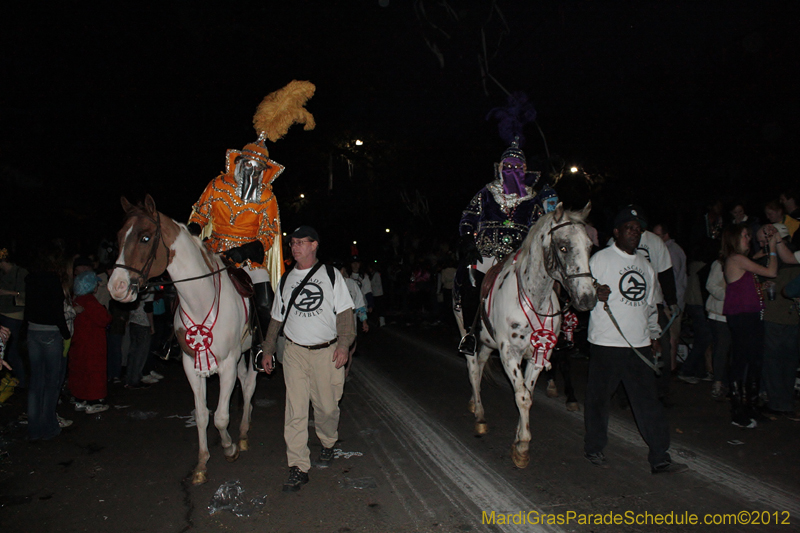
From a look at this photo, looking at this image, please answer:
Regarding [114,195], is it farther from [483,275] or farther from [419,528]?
[419,528]

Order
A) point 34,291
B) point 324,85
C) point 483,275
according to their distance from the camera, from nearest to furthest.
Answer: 1. point 34,291
2. point 483,275
3. point 324,85

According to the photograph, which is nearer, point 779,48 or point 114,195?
point 779,48

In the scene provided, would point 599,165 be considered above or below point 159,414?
above

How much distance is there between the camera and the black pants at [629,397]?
497 centimetres

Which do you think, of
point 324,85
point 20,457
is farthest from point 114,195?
point 20,457

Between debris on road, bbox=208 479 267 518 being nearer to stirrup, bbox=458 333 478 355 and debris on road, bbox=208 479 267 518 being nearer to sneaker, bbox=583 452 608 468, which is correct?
stirrup, bbox=458 333 478 355

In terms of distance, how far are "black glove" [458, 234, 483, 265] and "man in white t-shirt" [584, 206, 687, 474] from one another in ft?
6.54

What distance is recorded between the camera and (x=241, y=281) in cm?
608

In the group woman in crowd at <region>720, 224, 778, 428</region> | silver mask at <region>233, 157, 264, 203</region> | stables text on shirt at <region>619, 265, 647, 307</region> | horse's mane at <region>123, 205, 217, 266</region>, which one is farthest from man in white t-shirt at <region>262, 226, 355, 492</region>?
woman in crowd at <region>720, 224, 778, 428</region>

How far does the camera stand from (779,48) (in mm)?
11969

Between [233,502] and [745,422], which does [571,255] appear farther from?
[233,502]

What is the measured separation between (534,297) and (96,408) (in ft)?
21.6

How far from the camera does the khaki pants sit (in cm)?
503

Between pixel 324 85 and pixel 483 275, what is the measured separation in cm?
1214
